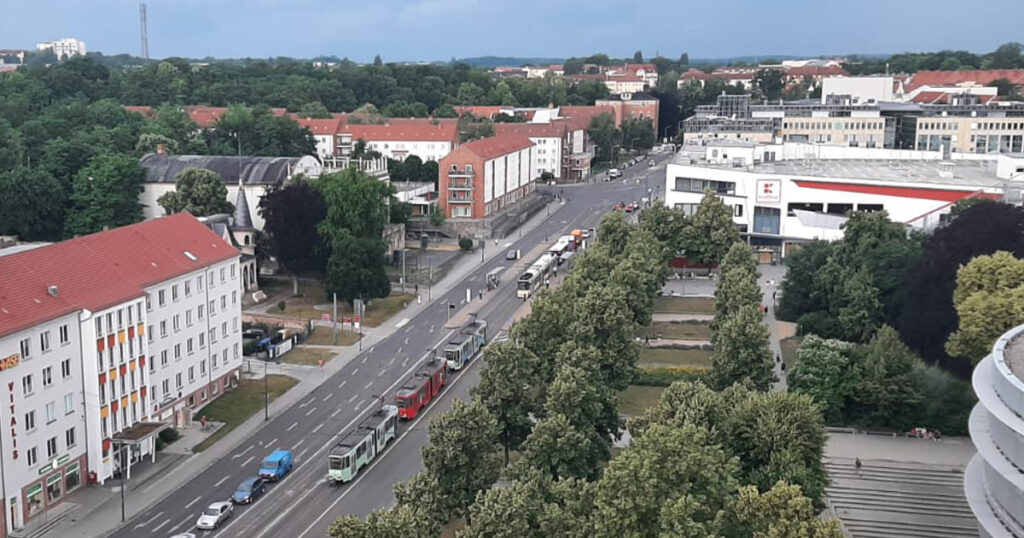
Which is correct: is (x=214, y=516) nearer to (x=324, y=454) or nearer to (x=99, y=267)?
(x=324, y=454)

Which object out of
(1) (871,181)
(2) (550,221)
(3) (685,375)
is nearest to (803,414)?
(3) (685,375)

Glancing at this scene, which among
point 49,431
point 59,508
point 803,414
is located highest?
point 803,414

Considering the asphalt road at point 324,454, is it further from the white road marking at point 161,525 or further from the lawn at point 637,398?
the lawn at point 637,398

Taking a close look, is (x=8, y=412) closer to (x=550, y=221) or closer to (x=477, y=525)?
(x=477, y=525)

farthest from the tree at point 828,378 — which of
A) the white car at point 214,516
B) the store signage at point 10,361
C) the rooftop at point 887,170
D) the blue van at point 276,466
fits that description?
the rooftop at point 887,170

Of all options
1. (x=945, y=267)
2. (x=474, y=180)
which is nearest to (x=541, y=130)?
(x=474, y=180)

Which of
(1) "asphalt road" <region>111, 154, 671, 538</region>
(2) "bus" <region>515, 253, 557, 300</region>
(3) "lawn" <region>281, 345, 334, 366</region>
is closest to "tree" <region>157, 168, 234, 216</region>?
(1) "asphalt road" <region>111, 154, 671, 538</region>
